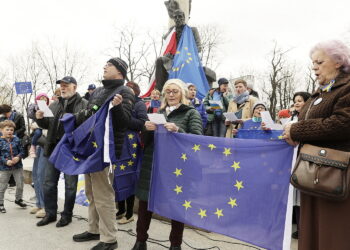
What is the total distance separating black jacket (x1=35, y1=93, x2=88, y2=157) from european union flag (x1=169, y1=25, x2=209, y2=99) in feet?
11.6

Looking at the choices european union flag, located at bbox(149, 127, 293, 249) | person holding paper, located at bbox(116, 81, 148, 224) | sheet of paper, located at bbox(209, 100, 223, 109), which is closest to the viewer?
european union flag, located at bbox(149, 127, 293, 249)

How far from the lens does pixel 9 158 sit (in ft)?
16.8

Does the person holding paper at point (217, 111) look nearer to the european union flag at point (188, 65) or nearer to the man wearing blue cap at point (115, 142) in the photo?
the european union flag at point (188, 65)

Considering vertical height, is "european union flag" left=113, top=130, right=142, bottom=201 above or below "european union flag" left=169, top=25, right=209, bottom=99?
below

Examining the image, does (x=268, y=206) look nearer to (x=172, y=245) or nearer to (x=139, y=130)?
(x=172, y=245)

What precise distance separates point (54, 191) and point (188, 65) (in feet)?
14.4

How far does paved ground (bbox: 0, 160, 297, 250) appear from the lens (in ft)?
11.0

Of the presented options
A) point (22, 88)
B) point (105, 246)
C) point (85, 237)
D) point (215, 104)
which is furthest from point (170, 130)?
point (22, 88)

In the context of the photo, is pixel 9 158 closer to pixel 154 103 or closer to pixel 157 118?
pixel 154 103

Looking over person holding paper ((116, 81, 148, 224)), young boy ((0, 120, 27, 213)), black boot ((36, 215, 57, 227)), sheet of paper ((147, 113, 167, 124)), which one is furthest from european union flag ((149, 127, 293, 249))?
young boy ((0, 120, 27, 213))

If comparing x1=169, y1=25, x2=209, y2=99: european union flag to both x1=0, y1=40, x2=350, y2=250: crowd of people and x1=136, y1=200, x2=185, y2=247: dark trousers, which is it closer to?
x1=0, y1=40, x2=350, y2=250: crowd of people

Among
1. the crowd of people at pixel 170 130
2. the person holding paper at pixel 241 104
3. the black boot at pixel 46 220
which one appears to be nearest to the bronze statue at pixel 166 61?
the crowd of people at pixel 170 130

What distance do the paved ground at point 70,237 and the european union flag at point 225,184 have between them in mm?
620

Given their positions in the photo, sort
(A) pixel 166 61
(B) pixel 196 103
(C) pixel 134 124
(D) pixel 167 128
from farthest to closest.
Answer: (A) pixel 166 61
(B) pixel 196 103
(C) pixel 134 124
(D) pixel 167 128
